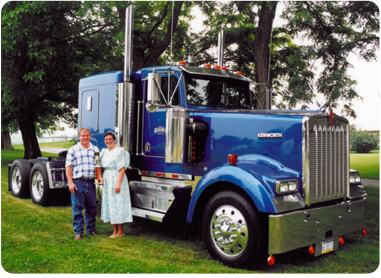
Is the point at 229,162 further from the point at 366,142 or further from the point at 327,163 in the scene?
the point at 366,142

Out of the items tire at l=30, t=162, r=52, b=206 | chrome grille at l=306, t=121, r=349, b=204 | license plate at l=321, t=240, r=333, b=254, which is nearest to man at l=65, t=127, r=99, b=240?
tire at l=30, t=162, r=52, b=206

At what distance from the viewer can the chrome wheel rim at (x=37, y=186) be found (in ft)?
31.9

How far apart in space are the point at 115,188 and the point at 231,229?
2.22 meters

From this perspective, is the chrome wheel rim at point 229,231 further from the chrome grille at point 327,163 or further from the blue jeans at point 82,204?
the blue jeans at point 82,204

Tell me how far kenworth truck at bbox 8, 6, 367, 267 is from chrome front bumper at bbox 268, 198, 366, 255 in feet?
0.04

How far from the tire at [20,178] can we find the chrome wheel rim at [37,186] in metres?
0.43

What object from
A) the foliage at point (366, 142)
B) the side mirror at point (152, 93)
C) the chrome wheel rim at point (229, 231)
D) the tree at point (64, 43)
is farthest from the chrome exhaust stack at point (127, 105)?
the foliage at point (366, 142)

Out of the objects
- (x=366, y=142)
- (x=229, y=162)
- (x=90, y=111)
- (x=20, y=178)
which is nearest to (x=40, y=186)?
(x=20, y=178)

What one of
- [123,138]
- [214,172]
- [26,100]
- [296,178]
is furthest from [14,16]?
[296,178]

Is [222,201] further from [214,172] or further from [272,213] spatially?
[272,213]

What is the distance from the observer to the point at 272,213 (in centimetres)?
502

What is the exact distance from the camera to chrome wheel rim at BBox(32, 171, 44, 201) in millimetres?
9719

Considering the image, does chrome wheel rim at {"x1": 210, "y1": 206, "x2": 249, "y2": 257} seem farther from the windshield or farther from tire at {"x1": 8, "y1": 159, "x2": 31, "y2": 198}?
tire at {"x1": 8, "y1": 159, "x2": 31, "y2": 198}

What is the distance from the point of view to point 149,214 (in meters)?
6.74
